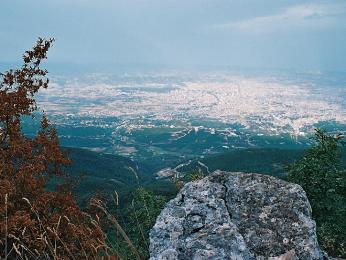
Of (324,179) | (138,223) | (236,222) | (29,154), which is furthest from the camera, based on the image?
(324,179)

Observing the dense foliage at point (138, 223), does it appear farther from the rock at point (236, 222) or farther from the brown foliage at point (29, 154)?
the brown foliage at point (29, 154)

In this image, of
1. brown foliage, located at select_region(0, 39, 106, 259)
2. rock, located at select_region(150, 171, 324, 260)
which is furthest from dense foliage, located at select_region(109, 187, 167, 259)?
brown foliage, located at select_region(0, 39, 106, 259)

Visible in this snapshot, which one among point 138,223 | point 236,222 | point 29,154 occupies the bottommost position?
point 29,154

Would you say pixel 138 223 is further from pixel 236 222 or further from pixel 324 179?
pixel 324 179

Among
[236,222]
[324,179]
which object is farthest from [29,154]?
[324,179]

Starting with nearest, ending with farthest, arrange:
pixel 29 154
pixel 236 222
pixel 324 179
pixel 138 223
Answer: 1. pixel 138 223
2. pixel 236 222
3. pixel 29 154
4. pixel 324 179
